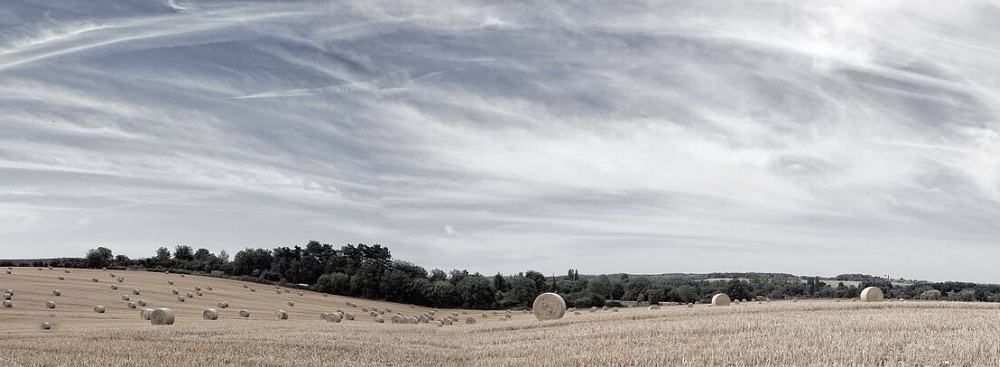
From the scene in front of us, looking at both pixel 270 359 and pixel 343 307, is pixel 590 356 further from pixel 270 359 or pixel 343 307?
pixel 343 307

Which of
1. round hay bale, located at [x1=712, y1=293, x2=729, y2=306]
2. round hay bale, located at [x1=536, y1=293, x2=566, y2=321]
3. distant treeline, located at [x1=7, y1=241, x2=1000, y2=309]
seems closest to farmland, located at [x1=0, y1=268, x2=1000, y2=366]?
round hay bale, located at [x1=536, y1=293, x2=566, y2=321]

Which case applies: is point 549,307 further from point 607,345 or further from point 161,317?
point 161,317

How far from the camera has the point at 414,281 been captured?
98750mm

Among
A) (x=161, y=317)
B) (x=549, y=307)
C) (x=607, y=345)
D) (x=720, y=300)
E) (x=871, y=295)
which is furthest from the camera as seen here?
(x=720, y=300)

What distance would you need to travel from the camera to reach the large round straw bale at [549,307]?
36750 mm

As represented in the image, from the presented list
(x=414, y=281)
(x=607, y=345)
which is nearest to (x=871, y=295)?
(x=607, y=345)

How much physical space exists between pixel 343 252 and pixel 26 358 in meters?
104

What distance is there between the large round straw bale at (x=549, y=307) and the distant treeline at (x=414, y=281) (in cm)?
5041

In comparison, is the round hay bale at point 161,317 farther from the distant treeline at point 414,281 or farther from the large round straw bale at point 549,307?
the distant treeline at point 414,281

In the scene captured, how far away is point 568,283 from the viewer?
11319cm

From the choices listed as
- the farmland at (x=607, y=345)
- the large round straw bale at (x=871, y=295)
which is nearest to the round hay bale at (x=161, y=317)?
the farmland at (x=607, y=345)

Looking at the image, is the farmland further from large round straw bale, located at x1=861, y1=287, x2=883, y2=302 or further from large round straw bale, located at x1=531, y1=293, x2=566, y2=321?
large round straw bale, located at x1=861, y1=287, x2=883, y2=302

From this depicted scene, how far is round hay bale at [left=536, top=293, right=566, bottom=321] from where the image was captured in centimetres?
3675

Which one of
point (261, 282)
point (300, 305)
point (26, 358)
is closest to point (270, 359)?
point (26, 358)
